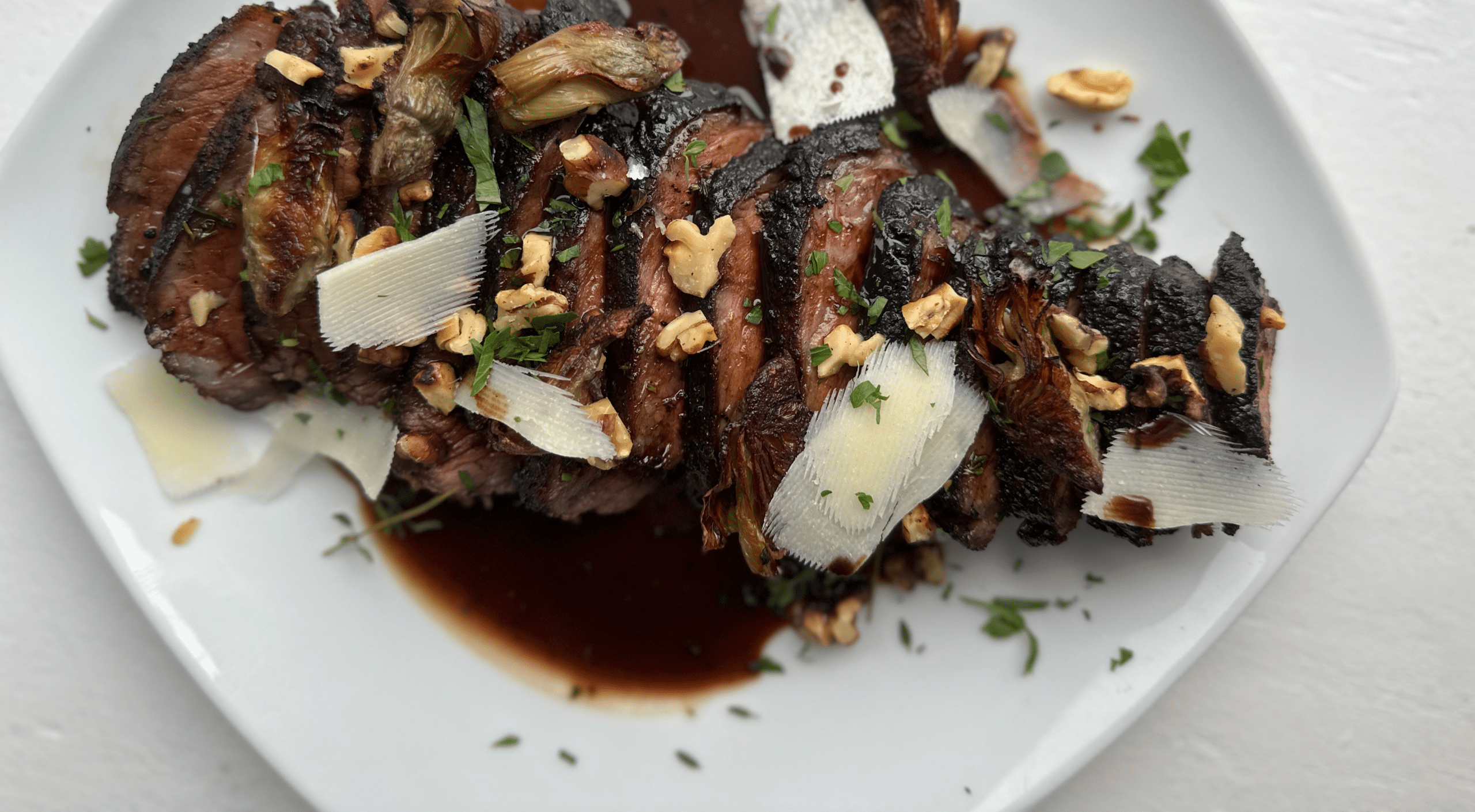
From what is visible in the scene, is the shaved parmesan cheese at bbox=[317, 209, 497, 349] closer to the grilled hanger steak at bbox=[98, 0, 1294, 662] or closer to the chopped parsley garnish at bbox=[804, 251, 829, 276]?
the grilled hanger steak at bbox=[98, 0, 1294, 662]

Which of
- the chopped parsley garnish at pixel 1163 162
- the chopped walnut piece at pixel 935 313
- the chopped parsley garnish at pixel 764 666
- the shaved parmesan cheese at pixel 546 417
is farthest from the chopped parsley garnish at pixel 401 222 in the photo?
the chopped parsley garnish at pixel 1163 162

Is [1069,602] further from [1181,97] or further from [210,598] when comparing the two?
[210,598]

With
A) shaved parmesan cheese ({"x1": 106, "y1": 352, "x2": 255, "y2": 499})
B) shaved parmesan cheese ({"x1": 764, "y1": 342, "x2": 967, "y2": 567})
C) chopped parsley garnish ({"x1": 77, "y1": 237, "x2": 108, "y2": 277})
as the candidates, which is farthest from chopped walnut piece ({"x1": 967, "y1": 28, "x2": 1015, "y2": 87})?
chopped parsley garnish ({"x1": 77, "y1": 237, "x2": 108, "y2": 277})

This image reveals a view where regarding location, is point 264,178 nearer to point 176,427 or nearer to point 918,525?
point 176,427

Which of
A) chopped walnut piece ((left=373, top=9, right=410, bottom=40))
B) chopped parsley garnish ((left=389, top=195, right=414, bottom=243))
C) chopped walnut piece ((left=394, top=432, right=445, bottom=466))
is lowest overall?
chopped walnut piece ((left=394, top=432, right=445, bottom=466))

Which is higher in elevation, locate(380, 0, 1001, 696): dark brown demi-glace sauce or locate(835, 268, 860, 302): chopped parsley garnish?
locate(835, 268, 860, 302): chopped parsley garnish

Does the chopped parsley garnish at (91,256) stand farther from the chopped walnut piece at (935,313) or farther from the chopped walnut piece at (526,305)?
the chopped walnut piece at (935,313)
